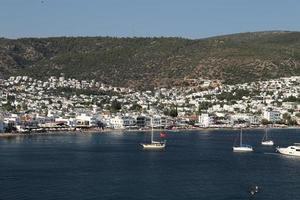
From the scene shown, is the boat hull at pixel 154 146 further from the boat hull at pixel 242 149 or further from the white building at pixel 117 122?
the white building at pixel 117 122

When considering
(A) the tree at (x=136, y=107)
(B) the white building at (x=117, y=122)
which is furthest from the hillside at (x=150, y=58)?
(B) the white building at (x=117, y=122)

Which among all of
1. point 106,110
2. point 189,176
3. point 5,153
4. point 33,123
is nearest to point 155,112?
point 106,110

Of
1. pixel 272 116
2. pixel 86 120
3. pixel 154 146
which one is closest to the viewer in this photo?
pixel 154 146

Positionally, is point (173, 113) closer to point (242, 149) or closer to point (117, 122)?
point (117, 122)

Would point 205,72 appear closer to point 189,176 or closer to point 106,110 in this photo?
point 106,110

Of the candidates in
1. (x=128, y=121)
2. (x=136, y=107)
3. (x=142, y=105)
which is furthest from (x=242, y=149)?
(x=142, y=105)
